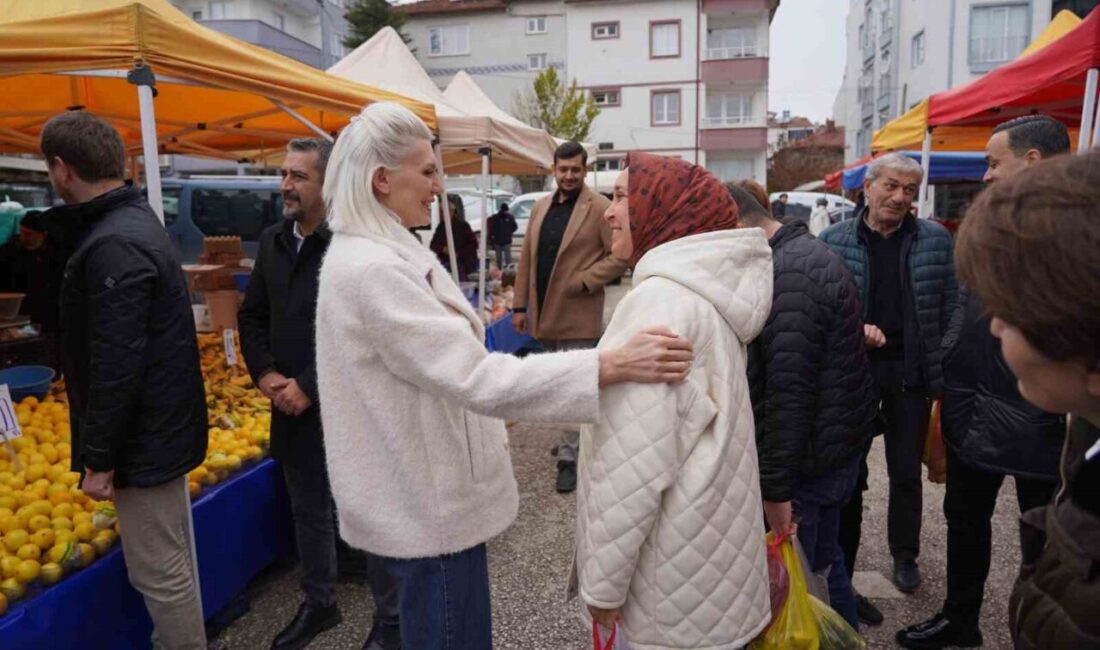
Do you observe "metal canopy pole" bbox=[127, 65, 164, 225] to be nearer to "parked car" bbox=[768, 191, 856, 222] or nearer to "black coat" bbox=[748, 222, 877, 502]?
"black coat" bbox=[748, 222, 877, 502]

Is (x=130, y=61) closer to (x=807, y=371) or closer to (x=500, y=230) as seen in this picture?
(x=807, y=371)

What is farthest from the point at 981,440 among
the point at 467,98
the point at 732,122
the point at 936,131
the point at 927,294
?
the point at 732,122

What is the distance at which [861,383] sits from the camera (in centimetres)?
230

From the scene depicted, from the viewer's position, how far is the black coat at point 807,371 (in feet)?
6.97

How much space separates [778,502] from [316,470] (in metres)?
1.86

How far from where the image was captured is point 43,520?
104 inches

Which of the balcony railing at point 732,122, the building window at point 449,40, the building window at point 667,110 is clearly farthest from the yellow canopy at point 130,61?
the building window at point 449,40

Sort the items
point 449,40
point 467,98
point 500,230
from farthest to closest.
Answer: point 449,40
point 500,230
point 467,98

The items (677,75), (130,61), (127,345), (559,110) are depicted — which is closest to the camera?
(127,345)

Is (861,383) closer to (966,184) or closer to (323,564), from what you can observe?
(323,564)

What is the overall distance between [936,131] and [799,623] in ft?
22.1

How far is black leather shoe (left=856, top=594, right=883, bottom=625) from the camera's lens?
303 centimetres

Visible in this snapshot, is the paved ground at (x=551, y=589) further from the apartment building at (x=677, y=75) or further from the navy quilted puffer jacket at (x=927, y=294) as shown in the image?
the apartment building at (x=677, y=75)

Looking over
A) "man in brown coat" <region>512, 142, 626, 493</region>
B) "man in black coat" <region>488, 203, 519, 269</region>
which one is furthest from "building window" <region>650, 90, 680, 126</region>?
"man in brown coat" <region>512, 142, 626, 493</region>
